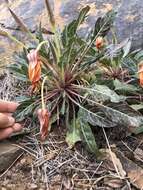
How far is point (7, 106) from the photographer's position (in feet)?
7.98

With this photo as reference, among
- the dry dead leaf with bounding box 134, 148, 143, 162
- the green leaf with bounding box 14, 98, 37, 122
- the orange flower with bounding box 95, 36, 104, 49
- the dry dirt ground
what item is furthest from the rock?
the orange flower with bounding box 95, 36, 104, 49

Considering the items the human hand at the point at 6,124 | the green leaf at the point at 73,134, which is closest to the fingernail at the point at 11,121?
the human hand at the point at 6,124

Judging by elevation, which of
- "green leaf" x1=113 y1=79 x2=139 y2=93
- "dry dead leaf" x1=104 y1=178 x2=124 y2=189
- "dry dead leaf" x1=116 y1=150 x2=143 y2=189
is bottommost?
"dry dead leaf" x1=104 y1=178 x2=124 y2=189

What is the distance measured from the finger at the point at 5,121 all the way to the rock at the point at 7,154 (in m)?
0.10

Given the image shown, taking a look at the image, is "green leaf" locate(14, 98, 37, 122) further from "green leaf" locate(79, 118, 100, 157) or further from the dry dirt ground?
"green leaf" locate(79, 118, 100, 157)

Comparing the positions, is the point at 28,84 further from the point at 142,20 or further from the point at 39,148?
the point at 142,20

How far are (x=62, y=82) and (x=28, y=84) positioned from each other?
32cm

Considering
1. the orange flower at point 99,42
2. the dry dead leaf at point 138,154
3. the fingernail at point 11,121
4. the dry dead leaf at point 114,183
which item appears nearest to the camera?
the dry dead leaf at point 114,183

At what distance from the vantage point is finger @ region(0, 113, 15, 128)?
2289 mm

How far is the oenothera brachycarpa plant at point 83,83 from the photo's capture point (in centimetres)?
226

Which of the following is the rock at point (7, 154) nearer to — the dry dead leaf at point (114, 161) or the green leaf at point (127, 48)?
the dry dead leaf at point (114, 161)

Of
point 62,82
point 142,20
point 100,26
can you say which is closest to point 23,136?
point 62,82

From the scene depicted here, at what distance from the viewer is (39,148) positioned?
7.61ft

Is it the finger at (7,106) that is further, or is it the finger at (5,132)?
the finger at (7,106)
